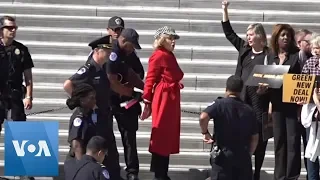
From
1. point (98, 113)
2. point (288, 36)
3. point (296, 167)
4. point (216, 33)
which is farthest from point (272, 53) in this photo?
point (216, 33)

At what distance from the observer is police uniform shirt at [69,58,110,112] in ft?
26.8

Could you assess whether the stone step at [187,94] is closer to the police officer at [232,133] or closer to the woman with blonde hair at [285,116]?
the woman with blonde hair at [285,116]

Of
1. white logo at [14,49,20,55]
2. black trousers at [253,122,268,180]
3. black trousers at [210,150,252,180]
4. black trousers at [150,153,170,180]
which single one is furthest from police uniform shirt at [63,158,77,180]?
black trousers at [253,122,268,180]

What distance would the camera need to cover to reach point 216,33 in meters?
12.6

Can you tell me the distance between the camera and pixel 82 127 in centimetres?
741

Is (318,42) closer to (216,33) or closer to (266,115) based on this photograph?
(266,115)

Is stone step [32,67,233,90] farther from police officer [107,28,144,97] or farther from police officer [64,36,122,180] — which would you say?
police officer [64,36,122,180]

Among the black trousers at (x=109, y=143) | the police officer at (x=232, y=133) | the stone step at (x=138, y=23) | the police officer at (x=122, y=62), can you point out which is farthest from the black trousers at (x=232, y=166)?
the stone step at (x=138, y=23)

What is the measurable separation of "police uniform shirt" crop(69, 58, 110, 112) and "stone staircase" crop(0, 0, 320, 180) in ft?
6.64

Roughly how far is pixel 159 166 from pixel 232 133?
1.56 m

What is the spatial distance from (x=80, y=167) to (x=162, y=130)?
264cm

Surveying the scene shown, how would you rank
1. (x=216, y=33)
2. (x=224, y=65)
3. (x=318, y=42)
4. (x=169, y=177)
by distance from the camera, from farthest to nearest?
1. (x=216, y=33)
2. (x=224, y=65)
3. (x=169, y=177)
4. (x=318, y=42)

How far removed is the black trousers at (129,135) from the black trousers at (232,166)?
1526 millimetres

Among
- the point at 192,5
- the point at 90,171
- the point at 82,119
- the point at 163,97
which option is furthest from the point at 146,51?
the point at 90,171
